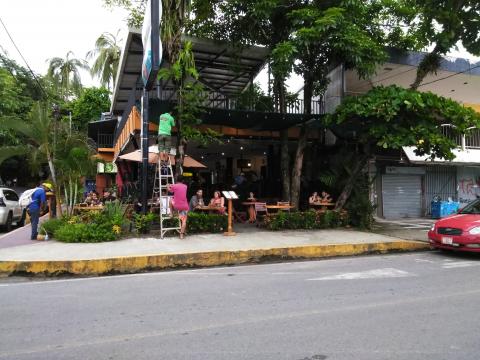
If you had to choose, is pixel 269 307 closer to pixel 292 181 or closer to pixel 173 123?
pixel 173 123

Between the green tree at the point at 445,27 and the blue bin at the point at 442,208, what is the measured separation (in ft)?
21.3

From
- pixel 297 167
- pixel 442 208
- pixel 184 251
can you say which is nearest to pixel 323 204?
pixel 297 167

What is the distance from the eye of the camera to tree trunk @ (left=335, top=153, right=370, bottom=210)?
14.0 metres

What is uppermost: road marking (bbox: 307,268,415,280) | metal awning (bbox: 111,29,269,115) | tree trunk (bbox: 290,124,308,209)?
metal awning (bbox: 111,29,269,115)

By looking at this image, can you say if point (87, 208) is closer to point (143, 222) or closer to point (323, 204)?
point (143, 222)

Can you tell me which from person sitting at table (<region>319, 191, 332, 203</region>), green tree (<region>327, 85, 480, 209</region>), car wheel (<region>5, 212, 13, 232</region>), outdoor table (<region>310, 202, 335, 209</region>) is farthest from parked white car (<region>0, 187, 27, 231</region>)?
green tree (<region>327, 85, 480, 209</region>)

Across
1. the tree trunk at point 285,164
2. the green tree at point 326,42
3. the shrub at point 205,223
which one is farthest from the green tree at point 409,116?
the shrub at point 205,223

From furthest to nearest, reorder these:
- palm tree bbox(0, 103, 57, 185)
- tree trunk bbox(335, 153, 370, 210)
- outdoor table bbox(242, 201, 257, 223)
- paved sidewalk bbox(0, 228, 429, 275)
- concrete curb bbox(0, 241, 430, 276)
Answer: outdoor table bbox(242, 201, 257, 223) → tree trunk bbox(335, 153, 370, 210) → palm tree bbox(0, 103, 57, 185) → paved sidewalk bbox(0, 228, 429, 275) → concrete curb bbox(0, 241, 430, 276)

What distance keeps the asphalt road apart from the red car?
4.90ft

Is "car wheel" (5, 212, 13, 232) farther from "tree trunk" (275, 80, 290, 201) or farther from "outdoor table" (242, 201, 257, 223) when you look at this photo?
"tree trunk" (275, 80, 290, 201)

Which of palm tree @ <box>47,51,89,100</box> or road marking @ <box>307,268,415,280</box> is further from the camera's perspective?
palm tree @ <box>47,51,89,100</box>

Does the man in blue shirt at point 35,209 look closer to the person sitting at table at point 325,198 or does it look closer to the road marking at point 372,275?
the road marking at point 372,275

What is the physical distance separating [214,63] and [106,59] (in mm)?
20816

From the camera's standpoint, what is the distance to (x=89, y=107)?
113 ft
